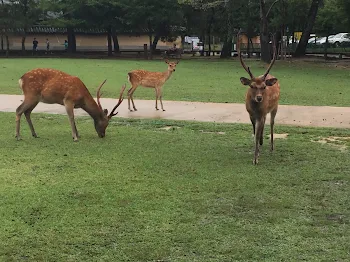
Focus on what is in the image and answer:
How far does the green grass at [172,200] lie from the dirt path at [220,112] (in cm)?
184

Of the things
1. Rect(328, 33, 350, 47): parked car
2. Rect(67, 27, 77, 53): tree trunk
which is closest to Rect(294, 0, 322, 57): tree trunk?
Rect(328, 33, 350, 47): parked car

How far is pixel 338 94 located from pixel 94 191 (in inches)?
449

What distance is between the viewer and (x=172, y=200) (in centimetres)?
562

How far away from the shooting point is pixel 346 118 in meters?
11.0

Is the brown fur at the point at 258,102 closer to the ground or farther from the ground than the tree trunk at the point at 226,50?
farther from the ground

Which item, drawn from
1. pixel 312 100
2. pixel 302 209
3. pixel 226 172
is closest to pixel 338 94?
pixel 312 100

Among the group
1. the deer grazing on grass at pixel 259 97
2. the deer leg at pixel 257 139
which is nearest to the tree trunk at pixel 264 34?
the deer grazing on grass at pixel 259 97

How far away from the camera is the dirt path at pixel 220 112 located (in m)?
10.8

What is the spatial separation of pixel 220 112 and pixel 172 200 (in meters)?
6.58

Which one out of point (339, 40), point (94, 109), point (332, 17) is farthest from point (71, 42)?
point (94, 109)

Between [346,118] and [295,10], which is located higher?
[295,10]

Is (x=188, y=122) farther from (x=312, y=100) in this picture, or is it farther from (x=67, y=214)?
(x=67, y=214)

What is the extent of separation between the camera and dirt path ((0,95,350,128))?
1084 cm

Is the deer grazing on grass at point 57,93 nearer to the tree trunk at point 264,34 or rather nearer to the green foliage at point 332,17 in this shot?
the tree trunk at point 264,34
